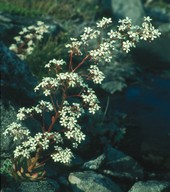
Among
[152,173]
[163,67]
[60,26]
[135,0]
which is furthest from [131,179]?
[135,0]

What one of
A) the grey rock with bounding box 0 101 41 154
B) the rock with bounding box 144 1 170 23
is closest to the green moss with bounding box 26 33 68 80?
the grey rock with bounding box 0 101 41 154

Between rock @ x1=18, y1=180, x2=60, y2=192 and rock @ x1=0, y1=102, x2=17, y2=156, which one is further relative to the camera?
rock @ x1=0, y1=102, x2=17, y2=156

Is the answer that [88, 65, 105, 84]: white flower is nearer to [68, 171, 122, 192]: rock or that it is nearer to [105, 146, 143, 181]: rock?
[68, 171, 122, 192]: rock

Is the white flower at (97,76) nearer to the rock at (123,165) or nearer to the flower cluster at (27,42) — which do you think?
the rock at (123,165)

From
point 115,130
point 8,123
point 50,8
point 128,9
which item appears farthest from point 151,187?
point 128,9

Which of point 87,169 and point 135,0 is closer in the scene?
point 87,169

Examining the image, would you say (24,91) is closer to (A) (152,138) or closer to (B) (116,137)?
(B) (116,137)
